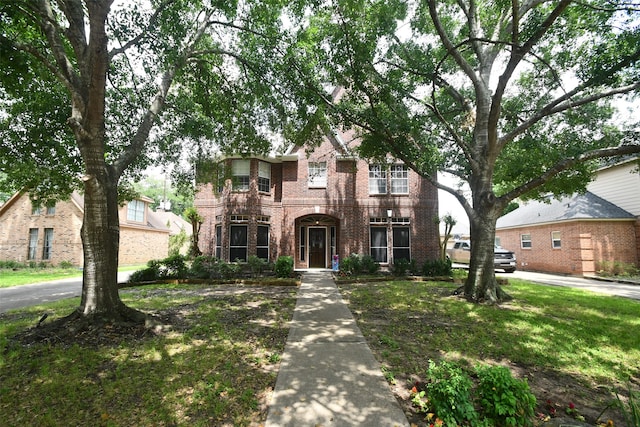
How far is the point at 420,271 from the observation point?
→ 14695 mm

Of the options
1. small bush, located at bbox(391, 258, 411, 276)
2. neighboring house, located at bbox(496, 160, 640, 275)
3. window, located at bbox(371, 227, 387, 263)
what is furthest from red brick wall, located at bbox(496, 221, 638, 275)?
window, located at bbox(371, 227, 387, 263)

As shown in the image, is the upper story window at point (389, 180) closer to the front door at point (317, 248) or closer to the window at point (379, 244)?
the window at point (379, 244)

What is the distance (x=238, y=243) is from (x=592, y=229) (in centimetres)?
2022

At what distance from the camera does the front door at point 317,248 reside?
17234mm

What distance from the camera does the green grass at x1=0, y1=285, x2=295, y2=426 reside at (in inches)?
123

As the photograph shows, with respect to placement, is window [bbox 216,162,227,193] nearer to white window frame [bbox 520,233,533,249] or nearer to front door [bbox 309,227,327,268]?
front door [bbox 309,227,327,268]

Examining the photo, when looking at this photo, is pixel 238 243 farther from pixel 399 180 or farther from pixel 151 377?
pixel 151 377

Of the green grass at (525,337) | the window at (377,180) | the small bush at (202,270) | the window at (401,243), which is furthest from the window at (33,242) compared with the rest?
the window at (401,243)

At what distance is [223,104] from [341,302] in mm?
7447

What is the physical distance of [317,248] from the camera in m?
17.4

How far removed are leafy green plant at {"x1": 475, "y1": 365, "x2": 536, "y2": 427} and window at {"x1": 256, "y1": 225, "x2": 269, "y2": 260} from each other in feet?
45.4

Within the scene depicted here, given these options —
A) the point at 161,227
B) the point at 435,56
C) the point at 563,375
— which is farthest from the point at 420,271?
the point at 161,227

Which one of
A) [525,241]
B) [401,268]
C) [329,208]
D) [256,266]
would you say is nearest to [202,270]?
[256,266]

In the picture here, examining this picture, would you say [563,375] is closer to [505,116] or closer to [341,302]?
[341,302]
